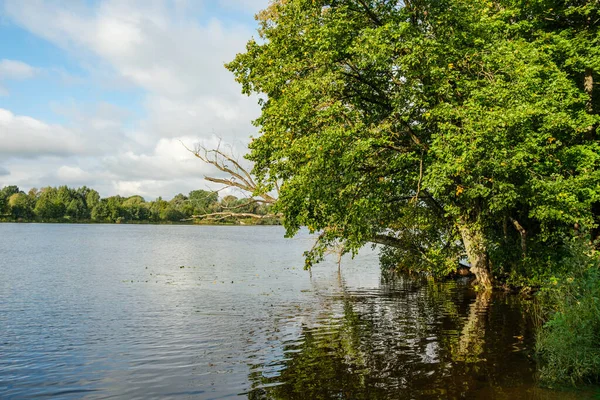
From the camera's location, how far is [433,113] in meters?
16.9

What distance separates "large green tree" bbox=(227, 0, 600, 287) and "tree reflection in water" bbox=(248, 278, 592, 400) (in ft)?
12.2

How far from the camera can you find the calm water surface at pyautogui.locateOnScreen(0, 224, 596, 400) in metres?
11.0

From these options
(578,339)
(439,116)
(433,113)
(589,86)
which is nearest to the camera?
(578,339)

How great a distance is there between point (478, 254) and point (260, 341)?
1317 cm

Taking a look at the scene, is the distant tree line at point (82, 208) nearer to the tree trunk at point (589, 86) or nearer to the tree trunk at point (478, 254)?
the tree trunk at point (478, 254)

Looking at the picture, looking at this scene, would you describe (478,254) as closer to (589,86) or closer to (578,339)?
(589,86)

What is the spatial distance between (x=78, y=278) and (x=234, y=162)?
13756mm

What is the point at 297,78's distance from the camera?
62.5 feet

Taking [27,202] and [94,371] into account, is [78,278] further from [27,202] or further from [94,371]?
[27,202]

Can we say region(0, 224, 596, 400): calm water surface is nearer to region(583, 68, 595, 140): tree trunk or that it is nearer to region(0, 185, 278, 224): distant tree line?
region(583, 68, 595, 140): tree trunk

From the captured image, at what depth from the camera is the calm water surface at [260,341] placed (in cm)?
1095

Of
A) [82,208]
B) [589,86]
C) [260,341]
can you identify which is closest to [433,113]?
[589,86]

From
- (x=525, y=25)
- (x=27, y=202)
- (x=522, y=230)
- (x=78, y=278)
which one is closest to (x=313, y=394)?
(x=522, y=230)

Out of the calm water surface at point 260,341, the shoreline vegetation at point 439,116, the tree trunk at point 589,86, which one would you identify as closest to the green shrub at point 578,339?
the calm water surface at point 260,341
